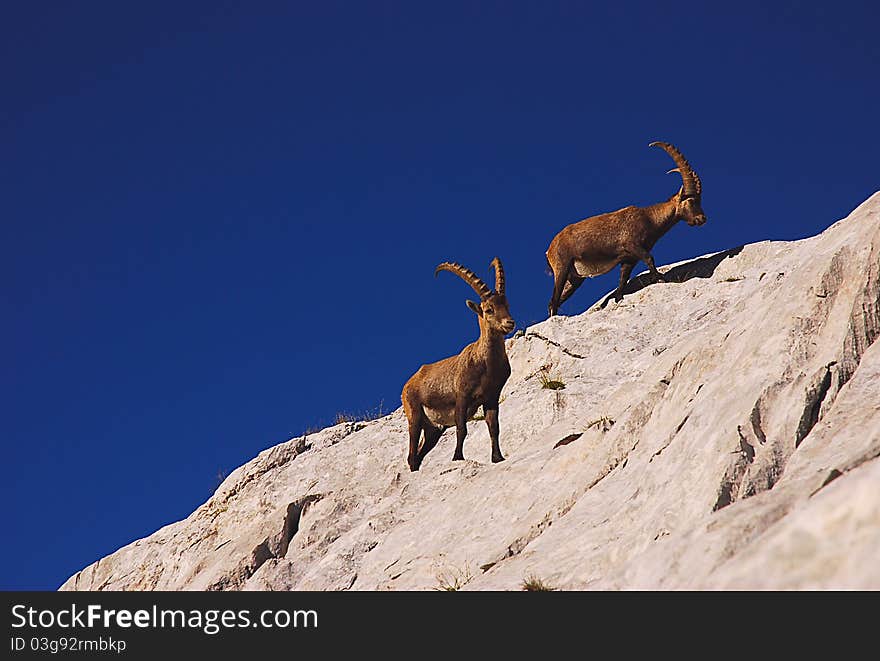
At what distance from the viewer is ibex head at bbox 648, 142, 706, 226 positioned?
80.9 feet

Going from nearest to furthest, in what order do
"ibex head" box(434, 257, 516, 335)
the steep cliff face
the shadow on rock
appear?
the steep cliff face < "ibex head" box(434, 257, 516, 335) < the shadow on rock

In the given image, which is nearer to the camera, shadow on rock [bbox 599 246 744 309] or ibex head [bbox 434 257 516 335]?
ibex head [bbox 434 257 516 335]

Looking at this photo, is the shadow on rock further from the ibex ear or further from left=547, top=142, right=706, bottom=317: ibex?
the ibex ear

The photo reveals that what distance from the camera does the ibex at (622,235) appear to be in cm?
2455

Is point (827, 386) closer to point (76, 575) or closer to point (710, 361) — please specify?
point (710, 361)

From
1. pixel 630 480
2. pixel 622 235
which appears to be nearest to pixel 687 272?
pixel 622 235

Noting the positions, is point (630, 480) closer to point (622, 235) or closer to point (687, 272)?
point (687, 272)

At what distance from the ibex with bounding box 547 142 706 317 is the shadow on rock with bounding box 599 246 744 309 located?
0.31 meters

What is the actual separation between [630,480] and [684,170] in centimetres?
1582

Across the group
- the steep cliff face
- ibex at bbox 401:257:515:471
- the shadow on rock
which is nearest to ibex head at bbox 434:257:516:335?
ibex at bbox 401:257:515:471
